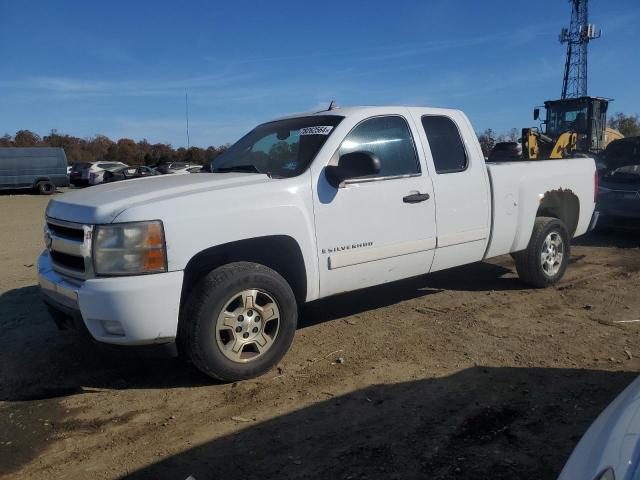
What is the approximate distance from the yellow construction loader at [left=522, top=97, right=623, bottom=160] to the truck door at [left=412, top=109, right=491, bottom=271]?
40.5 feet

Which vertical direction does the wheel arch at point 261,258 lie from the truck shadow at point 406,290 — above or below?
above

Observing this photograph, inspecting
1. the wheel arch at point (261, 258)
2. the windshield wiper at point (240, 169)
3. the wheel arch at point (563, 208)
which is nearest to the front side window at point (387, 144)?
the windshield wiper at point (240, 169)

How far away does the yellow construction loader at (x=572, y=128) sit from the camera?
17.0m

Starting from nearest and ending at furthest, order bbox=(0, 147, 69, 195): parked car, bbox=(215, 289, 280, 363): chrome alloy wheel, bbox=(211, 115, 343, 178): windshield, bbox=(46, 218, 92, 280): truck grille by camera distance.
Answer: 1. bbox=(46, 218, 92, 280): truck grille
2. bbox=(215, 289, 280, 363): chrome alloy wheel
3. bbox=(211, 115, 343, 178): windshield
4. bbox=(0, 147, 69, 195): parked car

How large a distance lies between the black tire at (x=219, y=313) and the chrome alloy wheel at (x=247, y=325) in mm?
31

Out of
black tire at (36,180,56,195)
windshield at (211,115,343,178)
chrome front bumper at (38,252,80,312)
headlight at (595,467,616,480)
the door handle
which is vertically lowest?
headlight at (595,467,616,480)

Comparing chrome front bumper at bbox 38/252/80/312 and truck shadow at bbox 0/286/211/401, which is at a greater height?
chrome front bumper at bbox 38/252/80/312

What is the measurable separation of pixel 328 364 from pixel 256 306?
0.77 metres

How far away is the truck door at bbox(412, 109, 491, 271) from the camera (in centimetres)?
500

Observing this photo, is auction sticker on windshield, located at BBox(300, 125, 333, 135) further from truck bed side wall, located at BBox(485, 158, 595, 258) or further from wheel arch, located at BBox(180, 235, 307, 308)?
truck bed side wall, located at BBox(485, 158, 595, 258)

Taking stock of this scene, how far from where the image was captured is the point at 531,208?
5.88 meters

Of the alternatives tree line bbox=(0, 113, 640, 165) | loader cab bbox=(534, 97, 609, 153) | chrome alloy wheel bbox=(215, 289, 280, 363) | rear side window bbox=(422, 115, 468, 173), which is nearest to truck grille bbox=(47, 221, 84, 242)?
chrome alloy wheel bbox=(215, 289, 280, 363)

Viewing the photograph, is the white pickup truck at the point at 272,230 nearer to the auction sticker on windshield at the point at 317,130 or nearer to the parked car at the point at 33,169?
the auction sticker on windshield at the point at 317,130

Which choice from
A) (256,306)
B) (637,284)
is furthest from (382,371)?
(637,284)
